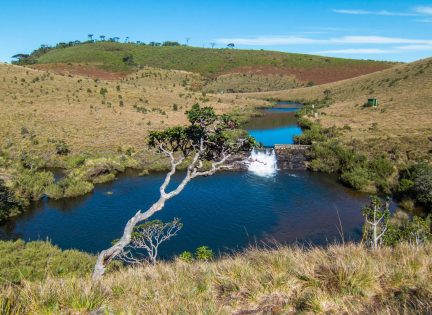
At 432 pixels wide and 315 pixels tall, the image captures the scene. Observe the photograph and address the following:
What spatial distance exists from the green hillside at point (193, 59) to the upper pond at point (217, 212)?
128 meters

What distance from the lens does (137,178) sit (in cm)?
4391

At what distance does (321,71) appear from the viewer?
548ft

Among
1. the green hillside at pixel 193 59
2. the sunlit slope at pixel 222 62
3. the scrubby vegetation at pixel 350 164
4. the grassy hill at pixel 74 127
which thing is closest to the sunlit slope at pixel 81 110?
the grassy hill at pixel 74 127

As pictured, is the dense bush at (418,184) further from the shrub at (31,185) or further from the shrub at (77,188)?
the shrub at (31,185)

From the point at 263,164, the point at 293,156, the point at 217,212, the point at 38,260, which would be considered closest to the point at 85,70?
the point at 293,156

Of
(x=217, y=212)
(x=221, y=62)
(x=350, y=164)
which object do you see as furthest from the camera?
(x=221, y=62)

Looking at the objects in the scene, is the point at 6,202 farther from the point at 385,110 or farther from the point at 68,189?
the point at 385,110

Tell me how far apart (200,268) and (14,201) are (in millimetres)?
30155

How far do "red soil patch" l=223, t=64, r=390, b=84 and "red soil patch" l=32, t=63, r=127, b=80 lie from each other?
55801mm

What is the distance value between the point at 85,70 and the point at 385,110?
10511 cm

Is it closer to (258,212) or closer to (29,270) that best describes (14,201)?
(29,270)

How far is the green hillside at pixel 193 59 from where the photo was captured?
170 metres

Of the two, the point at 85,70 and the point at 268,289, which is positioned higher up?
the point at 85,70

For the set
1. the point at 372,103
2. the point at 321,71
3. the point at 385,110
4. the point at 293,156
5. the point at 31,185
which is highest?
the point at 321,71
